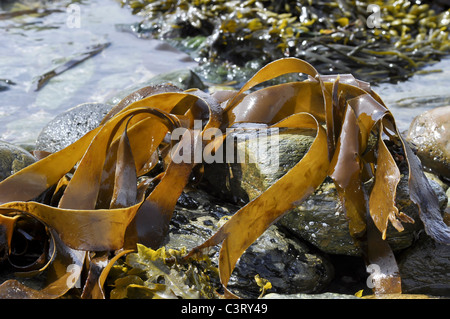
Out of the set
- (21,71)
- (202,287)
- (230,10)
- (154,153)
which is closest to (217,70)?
(230,10)

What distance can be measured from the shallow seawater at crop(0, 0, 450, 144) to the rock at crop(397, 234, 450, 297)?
5.41 ft

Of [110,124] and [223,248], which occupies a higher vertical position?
[110,124]

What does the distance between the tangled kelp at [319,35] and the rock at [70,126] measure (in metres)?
2.01

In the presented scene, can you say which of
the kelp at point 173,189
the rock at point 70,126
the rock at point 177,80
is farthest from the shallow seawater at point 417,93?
the rock at point 70,126

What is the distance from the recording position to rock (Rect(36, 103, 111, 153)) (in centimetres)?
270

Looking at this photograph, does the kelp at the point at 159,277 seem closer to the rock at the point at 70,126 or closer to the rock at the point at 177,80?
the rock at the point at 70,126

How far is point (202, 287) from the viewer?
5.26 feet

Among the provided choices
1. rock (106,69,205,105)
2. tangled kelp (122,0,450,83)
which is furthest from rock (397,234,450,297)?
tangled kelp (122,0,450,83)

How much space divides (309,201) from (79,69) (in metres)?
3.46

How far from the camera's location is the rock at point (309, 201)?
78.2 inches

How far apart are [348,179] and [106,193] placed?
3.07 ft

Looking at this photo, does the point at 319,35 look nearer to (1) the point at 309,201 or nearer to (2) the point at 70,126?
(2) the point at 70,126

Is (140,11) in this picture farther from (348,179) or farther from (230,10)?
(348,179)

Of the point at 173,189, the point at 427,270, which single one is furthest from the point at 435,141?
the point at 173,189
